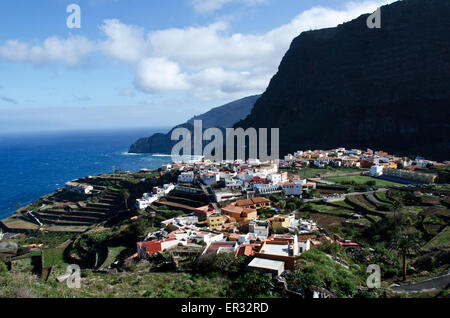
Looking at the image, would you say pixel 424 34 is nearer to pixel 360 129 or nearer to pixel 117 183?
pixel 360 129

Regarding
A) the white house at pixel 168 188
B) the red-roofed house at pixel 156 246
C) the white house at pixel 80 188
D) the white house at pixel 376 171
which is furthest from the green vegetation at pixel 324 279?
the white house at pixel 80 188

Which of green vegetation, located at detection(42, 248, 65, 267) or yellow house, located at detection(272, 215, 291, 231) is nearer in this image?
yellow house, located at detection(272, 215, 291, 231)

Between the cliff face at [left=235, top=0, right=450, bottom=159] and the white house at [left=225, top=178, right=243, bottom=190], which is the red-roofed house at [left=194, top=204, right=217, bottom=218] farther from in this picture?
the cliff face at [left=235, top=0, right=450, bottom=159]

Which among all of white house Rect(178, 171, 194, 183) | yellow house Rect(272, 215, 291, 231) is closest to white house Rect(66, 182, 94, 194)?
white house Rect(178, 171, 194, 183)

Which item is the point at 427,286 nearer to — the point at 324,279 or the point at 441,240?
the point at 324,279

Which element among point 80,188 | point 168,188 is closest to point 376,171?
point 168,188
